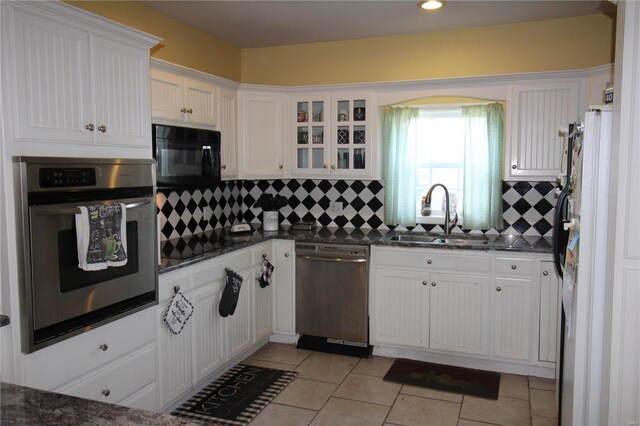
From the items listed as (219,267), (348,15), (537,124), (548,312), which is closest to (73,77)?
(219,267)

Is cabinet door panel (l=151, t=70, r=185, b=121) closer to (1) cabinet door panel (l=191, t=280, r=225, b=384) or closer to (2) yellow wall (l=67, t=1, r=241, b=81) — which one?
(2) yellow wall (l=67, t=1, r=241, b=81)

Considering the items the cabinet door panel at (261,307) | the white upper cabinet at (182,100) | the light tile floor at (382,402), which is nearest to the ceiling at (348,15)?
the white upper cabinet at (182,100)

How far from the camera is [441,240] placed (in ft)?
13.3

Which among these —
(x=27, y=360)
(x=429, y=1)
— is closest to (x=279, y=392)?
(x=27, y=360)

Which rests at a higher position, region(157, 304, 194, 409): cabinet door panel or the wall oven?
the wall oven

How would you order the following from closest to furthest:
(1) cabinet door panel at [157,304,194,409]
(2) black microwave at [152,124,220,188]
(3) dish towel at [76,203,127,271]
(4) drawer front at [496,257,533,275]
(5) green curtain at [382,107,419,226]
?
(3) dish towel at [76,203,127,271] → (1) cabinet door panel at [157,304,194,409] → (2) black microwave at [152,124,220,188] → (4) drawer front at [496,257,533,275] → (5) green curtain at [382,107,419,226]

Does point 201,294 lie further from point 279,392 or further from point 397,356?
point 397,356

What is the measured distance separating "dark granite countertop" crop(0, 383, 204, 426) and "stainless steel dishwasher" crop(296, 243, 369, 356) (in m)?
2.66

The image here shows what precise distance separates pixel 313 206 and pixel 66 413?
345cm

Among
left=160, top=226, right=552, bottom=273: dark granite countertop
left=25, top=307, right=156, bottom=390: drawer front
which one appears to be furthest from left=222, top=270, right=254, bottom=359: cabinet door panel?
left=25, top=307, right=156, bottom=390: drawer front

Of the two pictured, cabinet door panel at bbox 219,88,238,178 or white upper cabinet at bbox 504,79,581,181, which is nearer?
white upper cabinet at bbox 504,79,581,181

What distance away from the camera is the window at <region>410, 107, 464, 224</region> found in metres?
4.24

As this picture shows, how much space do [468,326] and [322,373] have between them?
1.11 metres

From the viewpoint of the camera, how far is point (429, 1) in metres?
3.31
